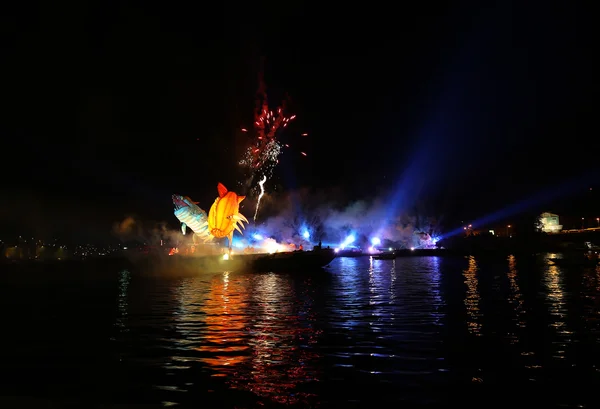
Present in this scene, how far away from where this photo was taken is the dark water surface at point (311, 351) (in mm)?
9805

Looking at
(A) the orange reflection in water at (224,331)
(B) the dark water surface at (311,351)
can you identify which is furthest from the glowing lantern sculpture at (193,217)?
(B) the dark water surface at (311,351)

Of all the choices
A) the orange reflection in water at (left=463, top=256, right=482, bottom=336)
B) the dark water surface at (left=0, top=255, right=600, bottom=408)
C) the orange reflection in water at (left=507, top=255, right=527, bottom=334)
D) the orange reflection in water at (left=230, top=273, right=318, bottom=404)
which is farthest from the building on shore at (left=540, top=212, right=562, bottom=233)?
the orange reflection in water at (left=230, top=273, right=318, bottom=404)

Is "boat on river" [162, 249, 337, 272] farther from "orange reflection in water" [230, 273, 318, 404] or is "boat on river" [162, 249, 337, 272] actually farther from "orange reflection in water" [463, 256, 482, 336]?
"orange reflection in water" [230, 273, 318, 404]

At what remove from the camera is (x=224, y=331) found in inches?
667

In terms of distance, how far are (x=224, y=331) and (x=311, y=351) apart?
437cm

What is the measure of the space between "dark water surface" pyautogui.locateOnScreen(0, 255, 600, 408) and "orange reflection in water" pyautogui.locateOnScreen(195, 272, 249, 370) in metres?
0.06

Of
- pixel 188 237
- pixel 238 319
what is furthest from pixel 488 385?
pixel 188 237

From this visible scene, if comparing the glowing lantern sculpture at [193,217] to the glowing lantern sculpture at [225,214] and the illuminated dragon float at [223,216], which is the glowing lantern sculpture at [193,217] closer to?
the illuminated dragon float at [223,216]

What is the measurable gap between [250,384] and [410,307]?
534 inches

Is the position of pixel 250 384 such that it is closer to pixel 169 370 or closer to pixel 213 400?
pixel 213 400

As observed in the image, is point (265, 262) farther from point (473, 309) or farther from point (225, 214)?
point (473, 309)

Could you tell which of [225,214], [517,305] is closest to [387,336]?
[517,305]

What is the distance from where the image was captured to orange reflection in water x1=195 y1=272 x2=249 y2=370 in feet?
41.7

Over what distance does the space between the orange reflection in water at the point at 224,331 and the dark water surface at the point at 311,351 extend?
56mm
